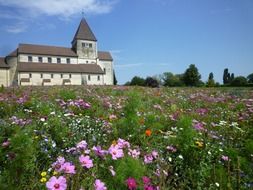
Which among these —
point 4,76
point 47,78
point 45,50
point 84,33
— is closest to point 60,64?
point 45,50

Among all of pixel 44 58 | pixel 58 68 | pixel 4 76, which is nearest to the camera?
pixel 4 76

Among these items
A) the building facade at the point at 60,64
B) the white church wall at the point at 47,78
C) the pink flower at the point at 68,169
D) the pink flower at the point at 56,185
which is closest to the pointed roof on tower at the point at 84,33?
the building facade at the point at 60,64

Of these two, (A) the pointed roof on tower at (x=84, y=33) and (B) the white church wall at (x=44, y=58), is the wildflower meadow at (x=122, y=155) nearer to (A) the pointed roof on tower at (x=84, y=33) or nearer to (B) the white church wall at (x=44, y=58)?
(B) the white church wall at (x=44, y=58)

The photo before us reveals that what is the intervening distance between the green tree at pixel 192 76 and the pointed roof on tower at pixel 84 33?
105 ft

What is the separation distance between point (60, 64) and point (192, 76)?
136 feet

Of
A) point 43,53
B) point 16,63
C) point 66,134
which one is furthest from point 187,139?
point 43,53

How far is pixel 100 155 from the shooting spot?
220 centimetres

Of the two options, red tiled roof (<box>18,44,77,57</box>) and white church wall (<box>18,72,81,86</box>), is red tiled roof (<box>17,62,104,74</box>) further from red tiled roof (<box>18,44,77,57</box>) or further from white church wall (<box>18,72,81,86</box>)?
red tiled roof (<box>18,44,77,57</box>)

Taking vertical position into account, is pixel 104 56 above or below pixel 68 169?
above

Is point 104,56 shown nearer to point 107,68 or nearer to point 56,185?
point 107,68

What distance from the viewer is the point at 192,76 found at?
255 ft

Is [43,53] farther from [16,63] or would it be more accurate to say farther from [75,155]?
[75,155]

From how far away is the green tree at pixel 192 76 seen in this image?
3034 inches

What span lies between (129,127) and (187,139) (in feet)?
3.23
